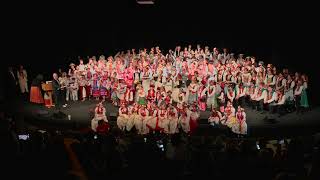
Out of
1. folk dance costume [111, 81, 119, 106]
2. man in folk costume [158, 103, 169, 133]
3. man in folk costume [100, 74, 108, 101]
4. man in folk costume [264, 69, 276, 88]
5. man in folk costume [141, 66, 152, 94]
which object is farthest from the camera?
man in folk costume [141, 66, 152, 94]

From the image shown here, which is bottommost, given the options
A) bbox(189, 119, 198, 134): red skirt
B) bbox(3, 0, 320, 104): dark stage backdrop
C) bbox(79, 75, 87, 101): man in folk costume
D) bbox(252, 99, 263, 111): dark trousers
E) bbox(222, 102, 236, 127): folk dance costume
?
bbox(189, 119, 198, 134): red skirt

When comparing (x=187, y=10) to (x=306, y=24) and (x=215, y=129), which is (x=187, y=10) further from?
(x=215, y=129)

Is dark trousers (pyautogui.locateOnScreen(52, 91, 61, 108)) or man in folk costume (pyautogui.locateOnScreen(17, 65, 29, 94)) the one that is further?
man in folk costume (pyautogui.locateOnScreen(17, 65, 29, 94))

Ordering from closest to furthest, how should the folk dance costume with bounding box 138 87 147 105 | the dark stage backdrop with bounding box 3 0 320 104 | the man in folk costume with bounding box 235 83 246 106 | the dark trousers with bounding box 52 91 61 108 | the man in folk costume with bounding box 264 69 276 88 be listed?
1. the folk dance costume with bounding box 138 87 147 105
2. the man in folk costume with bounding box 235 83 246 106
3. the man in folk costume with bounding box 264 69 276 88
4. the dark trousers with bounding box 52 91 61 108
5. the dark stage backdrop with bounding box 3 0 320 104

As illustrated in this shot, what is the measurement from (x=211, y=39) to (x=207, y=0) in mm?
2357

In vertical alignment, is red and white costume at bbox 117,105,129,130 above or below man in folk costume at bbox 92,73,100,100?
below

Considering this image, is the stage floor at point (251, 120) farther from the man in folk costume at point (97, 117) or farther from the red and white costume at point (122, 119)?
the red and white costume at point (122, 119)

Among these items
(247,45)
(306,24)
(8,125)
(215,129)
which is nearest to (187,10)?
(247,45)

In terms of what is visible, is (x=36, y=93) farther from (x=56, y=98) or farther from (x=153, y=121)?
(x=153, y=121)

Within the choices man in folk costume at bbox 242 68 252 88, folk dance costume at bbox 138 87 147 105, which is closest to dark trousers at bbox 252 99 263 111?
man in folk costume at bbox 242 68 252 88

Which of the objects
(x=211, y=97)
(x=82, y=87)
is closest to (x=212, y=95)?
(x=211, y=97)

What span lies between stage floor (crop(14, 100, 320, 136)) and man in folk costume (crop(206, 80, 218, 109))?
433mm

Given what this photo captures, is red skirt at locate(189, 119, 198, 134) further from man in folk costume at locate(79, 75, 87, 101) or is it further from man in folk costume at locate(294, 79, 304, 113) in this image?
man in folk costume at locate(79, 75, 87, 101)

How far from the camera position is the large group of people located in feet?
52.7
